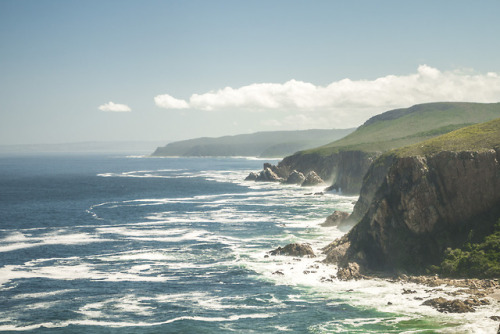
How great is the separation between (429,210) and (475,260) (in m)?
9.82

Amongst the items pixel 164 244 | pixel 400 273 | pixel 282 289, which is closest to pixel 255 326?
pixel 282 289

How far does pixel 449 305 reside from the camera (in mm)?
52219

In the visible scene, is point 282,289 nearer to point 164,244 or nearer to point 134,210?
point 164,244

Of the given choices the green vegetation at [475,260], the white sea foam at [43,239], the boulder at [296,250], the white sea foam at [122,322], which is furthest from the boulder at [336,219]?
the white sea foam at [122,322]

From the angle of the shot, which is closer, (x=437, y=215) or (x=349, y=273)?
(x=349, y=273)

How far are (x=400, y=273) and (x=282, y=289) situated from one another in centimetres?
1640

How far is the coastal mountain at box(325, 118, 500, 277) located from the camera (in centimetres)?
6512

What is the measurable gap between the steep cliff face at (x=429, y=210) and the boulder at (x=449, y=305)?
12.3 meters

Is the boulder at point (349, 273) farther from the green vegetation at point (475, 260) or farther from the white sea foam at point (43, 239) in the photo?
the white sea foam at point (43, 239)

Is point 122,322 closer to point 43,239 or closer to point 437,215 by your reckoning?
point 437,215

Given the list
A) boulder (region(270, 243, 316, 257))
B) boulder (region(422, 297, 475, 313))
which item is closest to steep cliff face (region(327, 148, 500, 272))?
boulder (region(270, 243, 316, 257))

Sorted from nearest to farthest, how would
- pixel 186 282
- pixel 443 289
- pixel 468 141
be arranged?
1. pixel 443 289
2. pixel 186 282
3. pixel 468 141

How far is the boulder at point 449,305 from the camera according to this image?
5094 cm

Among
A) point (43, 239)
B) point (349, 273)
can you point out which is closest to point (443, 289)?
point (349, 273)
